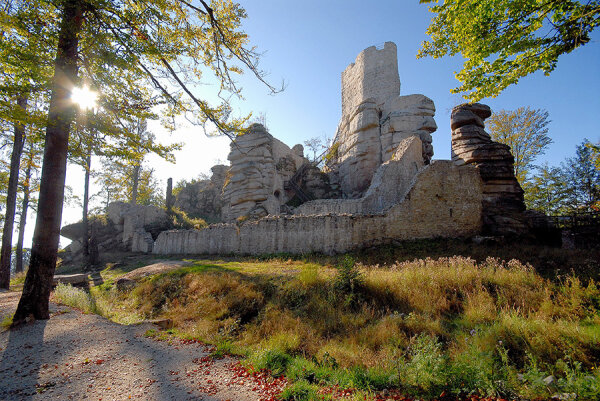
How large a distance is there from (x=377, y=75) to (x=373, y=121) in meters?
7.13

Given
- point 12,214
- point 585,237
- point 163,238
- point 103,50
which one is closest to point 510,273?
point 585,237

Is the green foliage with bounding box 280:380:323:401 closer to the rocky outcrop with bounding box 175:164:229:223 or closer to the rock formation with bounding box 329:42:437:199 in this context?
the rock formation with bounding box 329:42:437:199

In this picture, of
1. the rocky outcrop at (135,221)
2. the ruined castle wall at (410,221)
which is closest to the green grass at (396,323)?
the ruined castle wall at (410,221)

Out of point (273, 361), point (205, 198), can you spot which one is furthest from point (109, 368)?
point (205, 198)

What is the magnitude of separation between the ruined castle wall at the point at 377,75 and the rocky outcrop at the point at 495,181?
14.7 m

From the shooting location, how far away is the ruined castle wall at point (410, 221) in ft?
46.6

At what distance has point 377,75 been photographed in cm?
3138

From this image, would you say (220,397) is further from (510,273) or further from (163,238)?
(163,238)

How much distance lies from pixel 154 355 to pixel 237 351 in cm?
143

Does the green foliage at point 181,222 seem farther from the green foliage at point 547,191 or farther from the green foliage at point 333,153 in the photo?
the green foliage at point 547,191

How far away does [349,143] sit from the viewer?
29828 millimetres

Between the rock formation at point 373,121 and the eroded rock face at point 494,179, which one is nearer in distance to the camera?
the eroded rock face at point 494,179

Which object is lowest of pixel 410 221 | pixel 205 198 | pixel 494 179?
pixel 410 221

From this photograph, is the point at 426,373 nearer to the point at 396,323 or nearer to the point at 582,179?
the point at 396,323
